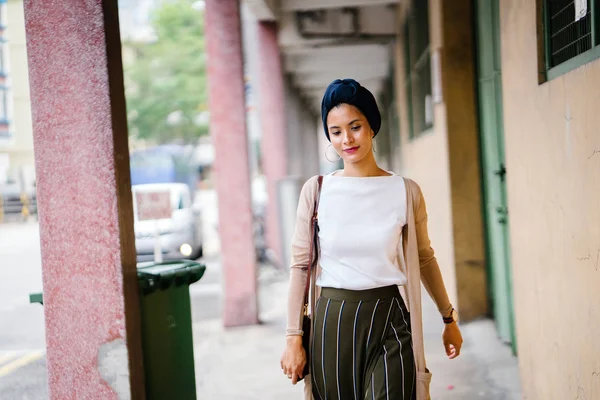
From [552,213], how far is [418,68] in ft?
20.5

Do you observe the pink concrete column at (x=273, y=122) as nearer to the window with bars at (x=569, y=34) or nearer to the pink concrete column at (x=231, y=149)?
the pink concrete column at (x=231, y=149)

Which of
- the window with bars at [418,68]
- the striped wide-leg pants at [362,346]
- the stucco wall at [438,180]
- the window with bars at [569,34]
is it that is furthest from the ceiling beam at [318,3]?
the striped wide-leg pants at [362,346]

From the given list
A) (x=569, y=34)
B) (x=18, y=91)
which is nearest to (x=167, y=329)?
(x=569, y=34)

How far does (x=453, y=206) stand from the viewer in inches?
271

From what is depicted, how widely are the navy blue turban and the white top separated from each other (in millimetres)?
251

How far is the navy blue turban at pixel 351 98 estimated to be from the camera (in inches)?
101

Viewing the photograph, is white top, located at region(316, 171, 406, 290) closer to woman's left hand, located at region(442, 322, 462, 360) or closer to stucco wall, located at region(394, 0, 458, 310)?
woman's left hand, located at region(442, 322, 462, 360)

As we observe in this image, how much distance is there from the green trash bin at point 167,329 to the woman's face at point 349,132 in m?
1.49

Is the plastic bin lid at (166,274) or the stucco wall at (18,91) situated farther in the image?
the stucco wall at (18,91)

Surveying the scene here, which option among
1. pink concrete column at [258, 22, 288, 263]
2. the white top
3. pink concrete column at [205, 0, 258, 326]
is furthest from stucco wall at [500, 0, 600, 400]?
pink concrete column at [258, 22, 288, 263]

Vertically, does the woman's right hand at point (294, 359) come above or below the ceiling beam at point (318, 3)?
below

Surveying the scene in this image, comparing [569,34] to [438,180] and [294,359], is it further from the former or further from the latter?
[438,180]

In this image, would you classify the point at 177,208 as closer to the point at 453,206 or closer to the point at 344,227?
the point at 453,206

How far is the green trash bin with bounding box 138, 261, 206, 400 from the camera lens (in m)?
3.58
